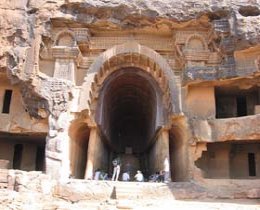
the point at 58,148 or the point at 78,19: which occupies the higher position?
the point at 78,19

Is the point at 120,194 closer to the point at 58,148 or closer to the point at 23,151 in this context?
the point at 58,148

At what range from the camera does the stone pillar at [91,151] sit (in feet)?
57.9

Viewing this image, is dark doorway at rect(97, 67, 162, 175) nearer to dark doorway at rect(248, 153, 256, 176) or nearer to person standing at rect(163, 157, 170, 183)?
person standing at rect(163, 157, 170, 183)

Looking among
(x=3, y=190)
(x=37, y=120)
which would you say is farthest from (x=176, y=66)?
(x=3, y=190)

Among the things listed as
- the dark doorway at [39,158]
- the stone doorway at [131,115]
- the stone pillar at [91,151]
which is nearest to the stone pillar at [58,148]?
the stone pillar at [91,151]

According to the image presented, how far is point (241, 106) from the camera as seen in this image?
2134 cm

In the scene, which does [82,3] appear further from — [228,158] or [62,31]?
[228,158]

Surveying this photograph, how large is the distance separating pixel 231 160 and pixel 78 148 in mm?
8258

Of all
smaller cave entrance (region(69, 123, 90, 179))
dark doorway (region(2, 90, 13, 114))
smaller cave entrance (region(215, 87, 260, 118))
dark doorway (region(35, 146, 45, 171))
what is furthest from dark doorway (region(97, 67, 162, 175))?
dark doorway (region(2, 90, 13, 114))

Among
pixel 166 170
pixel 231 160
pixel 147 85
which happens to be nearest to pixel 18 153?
pixel 147 85

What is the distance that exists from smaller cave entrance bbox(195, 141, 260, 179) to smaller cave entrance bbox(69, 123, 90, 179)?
6.15 m

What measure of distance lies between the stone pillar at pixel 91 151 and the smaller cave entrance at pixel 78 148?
699mm

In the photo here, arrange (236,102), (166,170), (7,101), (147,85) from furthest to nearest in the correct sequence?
(147,85)
(236,102)
(7,101)
(166,170)

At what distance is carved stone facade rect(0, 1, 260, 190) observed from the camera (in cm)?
1742
